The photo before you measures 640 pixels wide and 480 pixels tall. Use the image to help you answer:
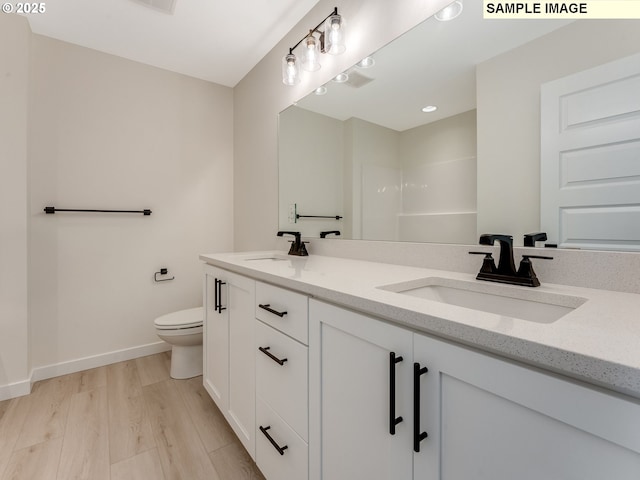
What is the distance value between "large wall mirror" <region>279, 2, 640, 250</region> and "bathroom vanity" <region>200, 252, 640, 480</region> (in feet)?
0.95

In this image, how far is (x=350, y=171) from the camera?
164cm

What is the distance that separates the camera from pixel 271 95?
7.34ft

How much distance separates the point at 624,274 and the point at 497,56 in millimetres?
785

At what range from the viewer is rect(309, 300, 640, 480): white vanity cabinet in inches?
15.9

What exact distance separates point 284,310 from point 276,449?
504 millimetres

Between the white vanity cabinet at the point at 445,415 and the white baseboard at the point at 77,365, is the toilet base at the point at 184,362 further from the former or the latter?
the white vanity cabinet at the point at 445,415

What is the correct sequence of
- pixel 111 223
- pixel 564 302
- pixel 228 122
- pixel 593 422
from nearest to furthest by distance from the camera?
1. pixel 593 422
2. pixel 564 302
3. pixel 111 223
4. pixel 228 122

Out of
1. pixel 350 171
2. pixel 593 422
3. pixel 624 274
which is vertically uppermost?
pixel 350 171

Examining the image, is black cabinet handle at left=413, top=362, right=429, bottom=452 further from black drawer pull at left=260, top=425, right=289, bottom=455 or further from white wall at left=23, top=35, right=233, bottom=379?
white wall at left=23, top=35, right=233, bottom=379

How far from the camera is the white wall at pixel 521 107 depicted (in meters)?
0.84

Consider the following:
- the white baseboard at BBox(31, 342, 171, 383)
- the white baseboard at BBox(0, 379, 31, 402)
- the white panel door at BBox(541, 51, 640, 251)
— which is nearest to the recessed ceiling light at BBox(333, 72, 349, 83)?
the white panel door at BBox(541, 51, 640, 251)

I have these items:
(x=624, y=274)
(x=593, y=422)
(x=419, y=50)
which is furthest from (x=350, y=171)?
(x=593, y=422)

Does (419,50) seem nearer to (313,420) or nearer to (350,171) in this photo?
(350,171)

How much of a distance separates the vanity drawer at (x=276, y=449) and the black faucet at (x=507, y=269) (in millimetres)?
783
